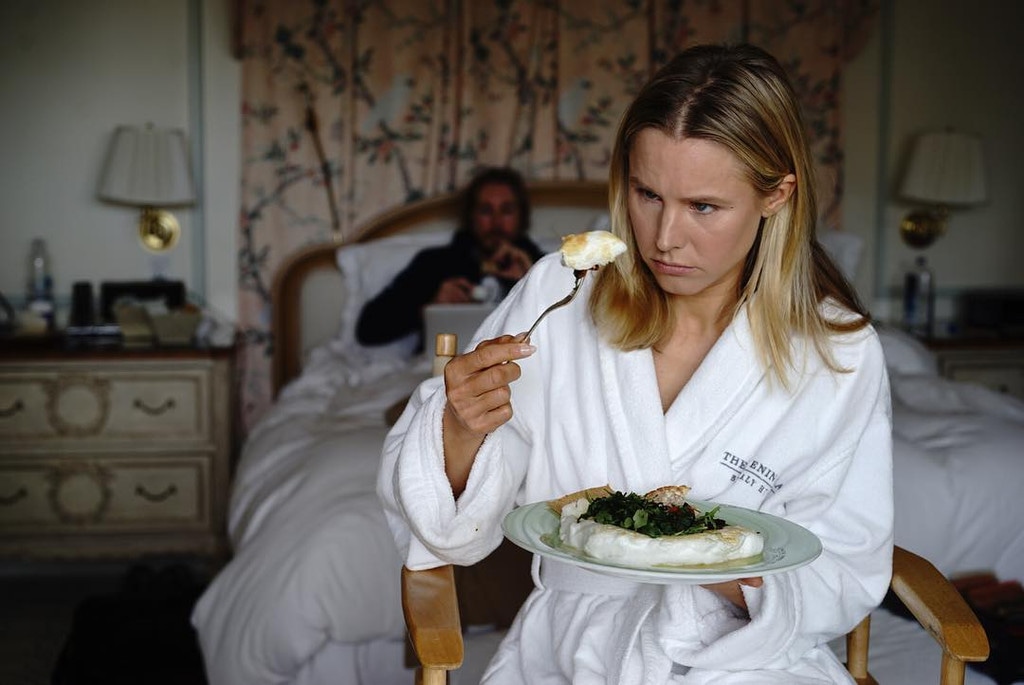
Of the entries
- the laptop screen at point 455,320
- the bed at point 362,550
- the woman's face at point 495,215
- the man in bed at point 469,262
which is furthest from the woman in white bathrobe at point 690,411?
the woman's face at point 495,215

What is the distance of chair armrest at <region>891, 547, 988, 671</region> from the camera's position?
1409mm

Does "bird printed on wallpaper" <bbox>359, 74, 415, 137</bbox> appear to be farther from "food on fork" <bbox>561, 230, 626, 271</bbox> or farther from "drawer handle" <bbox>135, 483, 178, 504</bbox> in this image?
"food on fork" <bbox>561, 230, 626, 271</bbox>

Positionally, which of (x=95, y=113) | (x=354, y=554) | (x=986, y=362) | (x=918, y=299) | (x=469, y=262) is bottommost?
(x=354, y=554)

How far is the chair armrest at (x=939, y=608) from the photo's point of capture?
141cm

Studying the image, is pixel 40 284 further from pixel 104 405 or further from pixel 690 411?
pixel 690 411

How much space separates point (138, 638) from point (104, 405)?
3.04 ft

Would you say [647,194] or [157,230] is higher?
[647,194]

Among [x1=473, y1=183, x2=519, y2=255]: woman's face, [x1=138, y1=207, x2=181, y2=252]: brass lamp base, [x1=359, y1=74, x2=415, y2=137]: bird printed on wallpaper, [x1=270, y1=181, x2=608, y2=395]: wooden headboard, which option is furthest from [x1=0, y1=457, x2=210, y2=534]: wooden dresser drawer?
[x1=359, y1=74, x2=415, y2=137]: bird printed on wallpaper

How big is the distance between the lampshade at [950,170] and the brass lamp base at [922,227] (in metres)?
0.19

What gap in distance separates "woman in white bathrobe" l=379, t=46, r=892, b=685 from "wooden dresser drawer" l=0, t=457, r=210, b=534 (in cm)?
227

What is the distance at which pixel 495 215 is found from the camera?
383 cm

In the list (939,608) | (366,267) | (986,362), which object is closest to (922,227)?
(986,362)

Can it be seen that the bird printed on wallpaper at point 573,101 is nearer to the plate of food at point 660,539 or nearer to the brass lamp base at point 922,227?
the brass lamp base at point 922,227

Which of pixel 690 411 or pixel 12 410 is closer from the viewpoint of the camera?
pixel 690 411
